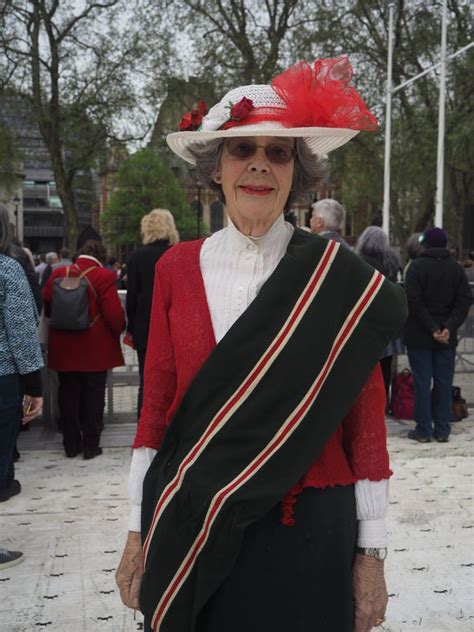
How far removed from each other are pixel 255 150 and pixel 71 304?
178 inches

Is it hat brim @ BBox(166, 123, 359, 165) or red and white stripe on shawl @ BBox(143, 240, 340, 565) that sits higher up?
hat brim @ BBox(166, 123, 359, 165)

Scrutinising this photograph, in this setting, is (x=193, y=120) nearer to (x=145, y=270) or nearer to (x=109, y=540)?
(x=109, y=540)

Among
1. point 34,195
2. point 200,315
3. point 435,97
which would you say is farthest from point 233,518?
point 34,195

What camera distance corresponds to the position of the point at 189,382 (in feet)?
6.18

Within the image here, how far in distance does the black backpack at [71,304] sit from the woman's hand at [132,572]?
4417 mm

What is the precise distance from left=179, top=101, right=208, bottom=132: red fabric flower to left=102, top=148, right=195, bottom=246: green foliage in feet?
215

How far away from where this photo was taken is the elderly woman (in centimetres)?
178

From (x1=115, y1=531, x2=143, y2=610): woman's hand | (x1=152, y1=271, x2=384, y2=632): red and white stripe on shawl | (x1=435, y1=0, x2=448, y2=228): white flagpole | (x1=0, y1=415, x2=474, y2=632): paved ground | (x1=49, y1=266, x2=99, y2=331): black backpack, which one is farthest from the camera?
(x1=435, y1=0, x2=448, y2=228): white flagpole

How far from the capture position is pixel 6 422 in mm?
4062

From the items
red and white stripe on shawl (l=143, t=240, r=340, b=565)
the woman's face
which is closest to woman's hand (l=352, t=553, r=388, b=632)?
red and white stripe on shawl (l=143, t=240, r=340, b=565)

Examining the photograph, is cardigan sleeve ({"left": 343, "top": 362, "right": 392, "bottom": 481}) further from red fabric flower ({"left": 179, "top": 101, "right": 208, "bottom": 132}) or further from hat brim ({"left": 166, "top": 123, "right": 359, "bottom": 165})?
red fabric flower ({"left": 179, "top": 101, "right": 208, "bottom": 132})

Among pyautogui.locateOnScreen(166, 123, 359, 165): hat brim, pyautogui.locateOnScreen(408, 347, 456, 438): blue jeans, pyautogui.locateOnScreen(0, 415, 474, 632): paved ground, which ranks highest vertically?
pyautogui.locateOnScreen(166, 123, 359, 165): hat brim

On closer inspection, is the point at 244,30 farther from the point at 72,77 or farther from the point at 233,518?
the point at 233,518

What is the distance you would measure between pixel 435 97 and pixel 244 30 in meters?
6.60
